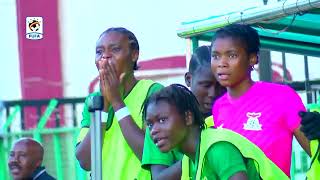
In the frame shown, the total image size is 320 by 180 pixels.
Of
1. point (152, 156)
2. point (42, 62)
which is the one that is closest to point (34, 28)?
point (42, 62)

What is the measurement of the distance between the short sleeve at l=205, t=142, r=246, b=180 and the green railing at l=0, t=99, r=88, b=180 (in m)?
4.33

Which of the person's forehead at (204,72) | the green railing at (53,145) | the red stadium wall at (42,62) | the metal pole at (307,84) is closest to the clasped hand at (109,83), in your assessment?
the person's forehead at (204,72)

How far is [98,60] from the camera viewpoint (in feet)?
16.0

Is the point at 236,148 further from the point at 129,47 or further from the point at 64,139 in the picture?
the point at 64,139

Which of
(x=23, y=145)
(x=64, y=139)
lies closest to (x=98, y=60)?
(x=23, y=145)

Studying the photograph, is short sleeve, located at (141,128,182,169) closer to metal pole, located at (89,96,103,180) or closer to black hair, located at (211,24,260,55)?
metal pole, located at (89,96,103,180)

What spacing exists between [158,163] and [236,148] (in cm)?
64

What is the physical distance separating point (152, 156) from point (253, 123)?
1.66 ft

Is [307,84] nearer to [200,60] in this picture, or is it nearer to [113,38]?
[200,60]

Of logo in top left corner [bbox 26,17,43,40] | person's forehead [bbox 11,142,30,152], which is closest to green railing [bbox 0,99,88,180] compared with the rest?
logo in top left corner [bbox 26,17,43,40]

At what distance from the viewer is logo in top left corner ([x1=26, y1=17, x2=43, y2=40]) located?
26.8 feet

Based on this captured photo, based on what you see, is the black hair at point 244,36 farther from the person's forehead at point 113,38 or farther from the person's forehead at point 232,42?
the person's forehead at point 113,38

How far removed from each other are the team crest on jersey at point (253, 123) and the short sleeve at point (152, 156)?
1.35 ft

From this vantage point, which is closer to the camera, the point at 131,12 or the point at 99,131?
the point at 99,131
